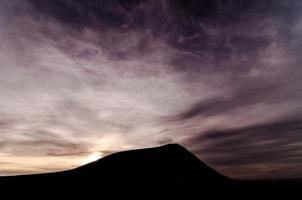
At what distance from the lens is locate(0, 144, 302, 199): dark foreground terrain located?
10.9 m

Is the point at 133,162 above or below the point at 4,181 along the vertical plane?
above

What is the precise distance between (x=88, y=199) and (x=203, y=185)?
5.27m

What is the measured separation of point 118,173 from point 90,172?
1.64 m

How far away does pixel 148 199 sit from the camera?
34.6 feet

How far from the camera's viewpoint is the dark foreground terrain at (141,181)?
35.8 feet

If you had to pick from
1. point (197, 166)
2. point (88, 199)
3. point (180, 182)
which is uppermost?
point (197, 166)

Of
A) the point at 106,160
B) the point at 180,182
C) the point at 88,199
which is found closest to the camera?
the point at 88,199

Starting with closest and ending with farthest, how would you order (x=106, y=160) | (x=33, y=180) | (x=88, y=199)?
(x=88, y=199), (x=33, y=180), (x=106, y=160)

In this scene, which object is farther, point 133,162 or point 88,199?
point 133,162

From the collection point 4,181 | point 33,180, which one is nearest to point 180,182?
point 33,180

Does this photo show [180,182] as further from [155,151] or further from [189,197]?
[155,151]

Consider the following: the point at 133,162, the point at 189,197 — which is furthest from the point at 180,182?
the point at 133,162

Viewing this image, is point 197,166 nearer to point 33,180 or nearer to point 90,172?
point 90,172

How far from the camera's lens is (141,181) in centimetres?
1140
